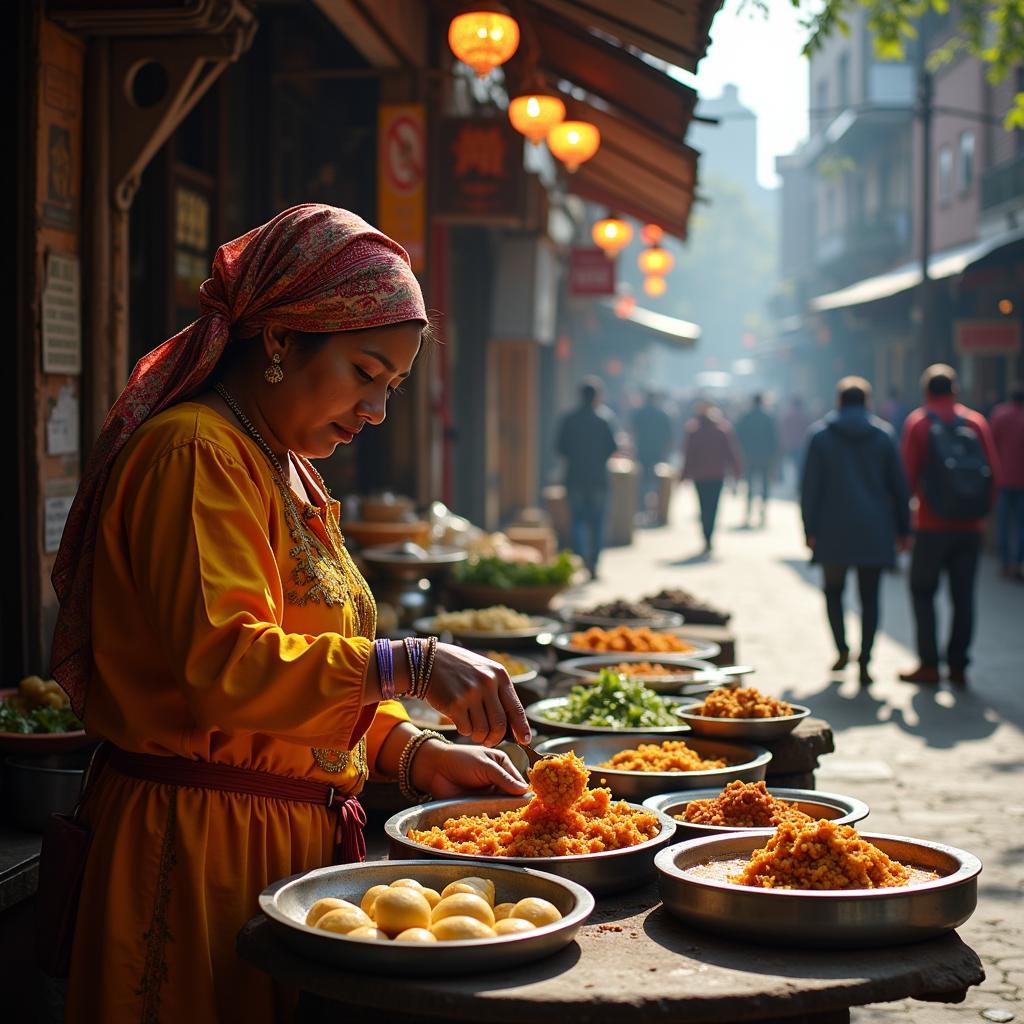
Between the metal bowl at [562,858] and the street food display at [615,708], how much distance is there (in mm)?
1408

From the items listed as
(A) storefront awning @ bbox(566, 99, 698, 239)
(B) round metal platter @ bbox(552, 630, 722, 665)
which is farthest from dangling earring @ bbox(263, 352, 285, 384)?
(A) storefront awning @ bbox(566, 99, 698, 239)

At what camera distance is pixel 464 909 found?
7.56ft

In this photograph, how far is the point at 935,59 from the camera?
47.2 ft

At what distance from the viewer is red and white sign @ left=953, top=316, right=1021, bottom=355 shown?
1800 centimetres

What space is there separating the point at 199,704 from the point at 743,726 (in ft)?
7.25

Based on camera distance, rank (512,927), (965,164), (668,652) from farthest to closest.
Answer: (965,164)
(668,652)
(512,927)

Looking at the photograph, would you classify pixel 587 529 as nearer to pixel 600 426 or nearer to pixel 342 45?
pixel 600 426

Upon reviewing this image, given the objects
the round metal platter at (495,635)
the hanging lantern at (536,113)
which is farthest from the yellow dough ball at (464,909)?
the hanging lantern at (536,113)

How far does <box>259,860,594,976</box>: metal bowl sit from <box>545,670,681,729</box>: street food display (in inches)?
74.8

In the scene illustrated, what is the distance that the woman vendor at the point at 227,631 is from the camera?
91.2 inches

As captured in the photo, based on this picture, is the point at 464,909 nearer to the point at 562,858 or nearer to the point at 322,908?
the point at 322,908

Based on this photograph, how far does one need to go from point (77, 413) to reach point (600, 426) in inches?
443

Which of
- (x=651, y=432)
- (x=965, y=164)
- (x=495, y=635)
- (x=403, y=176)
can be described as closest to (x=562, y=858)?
(x=495, y=635)

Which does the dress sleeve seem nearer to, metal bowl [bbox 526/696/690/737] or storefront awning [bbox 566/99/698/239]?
metal bowl [bbox 526/696/690/737]
